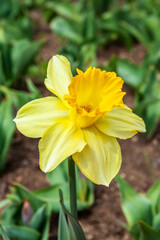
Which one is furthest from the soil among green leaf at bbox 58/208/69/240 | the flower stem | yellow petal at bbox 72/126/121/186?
yellow petal at bbox 72/126/121/186

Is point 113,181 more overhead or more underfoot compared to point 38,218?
more underfoot

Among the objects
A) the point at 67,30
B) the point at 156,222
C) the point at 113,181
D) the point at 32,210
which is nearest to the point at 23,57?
the point at 67,30

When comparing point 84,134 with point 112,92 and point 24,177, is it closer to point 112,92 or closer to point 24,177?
point 112,92

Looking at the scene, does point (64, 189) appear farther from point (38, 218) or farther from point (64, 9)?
point (64, 9)

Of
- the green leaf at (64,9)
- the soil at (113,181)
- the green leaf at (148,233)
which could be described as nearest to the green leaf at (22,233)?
the soil at (113,181)

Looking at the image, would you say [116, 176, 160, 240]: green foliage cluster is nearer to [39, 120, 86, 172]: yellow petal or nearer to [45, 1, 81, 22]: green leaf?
[39, 120, 86, 172]: yellow petal
